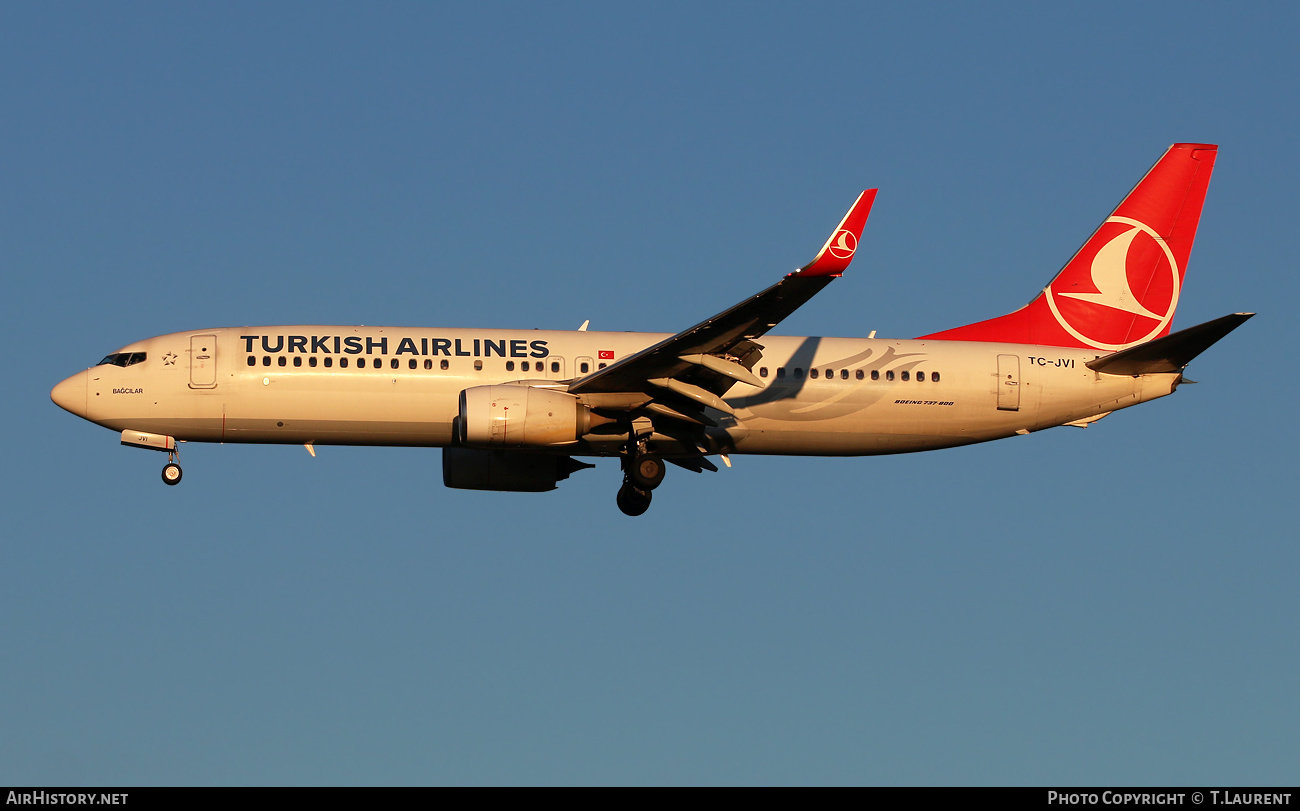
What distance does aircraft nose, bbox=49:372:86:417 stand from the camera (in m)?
34.2

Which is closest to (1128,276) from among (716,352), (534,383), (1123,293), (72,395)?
(1123,293)

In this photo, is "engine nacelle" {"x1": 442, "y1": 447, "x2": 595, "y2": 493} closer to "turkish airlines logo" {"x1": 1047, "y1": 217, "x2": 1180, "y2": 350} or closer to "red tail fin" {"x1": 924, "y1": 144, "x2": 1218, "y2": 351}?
"red tail fin" {"x1": 924, "y1": 144, "x2": 1218, "y2": 351}

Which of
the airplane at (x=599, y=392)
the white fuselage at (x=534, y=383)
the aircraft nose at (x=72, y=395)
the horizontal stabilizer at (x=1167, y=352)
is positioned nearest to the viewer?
the airplane at (x=599, y=392)

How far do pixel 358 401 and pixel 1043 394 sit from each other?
16.5 m

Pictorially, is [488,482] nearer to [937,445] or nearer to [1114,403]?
[937,445]

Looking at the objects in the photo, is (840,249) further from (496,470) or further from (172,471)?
(172,471)

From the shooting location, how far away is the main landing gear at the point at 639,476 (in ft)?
112

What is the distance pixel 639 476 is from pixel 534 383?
127 inches

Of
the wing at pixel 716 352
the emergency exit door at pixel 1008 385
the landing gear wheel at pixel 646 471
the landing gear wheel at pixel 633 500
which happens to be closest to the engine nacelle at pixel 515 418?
the wing at pixel 716 352

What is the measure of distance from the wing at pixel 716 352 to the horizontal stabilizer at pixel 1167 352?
9.10 meters

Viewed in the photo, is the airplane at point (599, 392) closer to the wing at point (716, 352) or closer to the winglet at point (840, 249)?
the wing at point (716, 352)

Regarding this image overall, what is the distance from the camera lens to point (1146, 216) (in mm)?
39781

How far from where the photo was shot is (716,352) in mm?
31734
